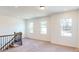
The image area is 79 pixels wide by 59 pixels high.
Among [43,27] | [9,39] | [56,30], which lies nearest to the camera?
[9,39]

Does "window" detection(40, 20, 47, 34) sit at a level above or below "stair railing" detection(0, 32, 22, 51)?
above

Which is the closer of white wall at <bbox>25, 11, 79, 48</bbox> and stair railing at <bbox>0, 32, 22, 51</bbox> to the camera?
stair railing at <bbox>0, 32, 22, 51</bbox>

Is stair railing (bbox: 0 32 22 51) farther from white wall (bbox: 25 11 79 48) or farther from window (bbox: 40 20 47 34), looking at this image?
window (bbox: 40 20 47 34)

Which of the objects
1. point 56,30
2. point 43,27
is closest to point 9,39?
point 43,27

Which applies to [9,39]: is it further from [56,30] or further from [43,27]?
[56,30]

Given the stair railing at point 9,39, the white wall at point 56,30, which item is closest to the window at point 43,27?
the white wall at point 56,30

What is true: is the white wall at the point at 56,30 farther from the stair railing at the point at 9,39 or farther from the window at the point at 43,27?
the stair railing at the point at 9,39

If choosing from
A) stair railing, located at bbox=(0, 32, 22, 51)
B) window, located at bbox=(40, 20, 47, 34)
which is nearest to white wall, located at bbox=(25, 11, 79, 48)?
window, located at bbox=(40, 20, 47, 34)
